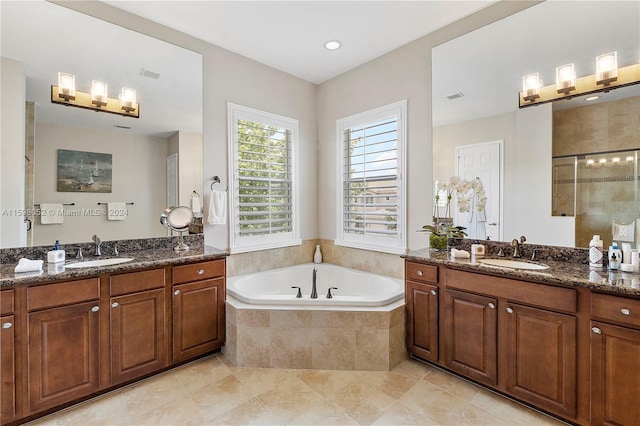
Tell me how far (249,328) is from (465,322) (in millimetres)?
1659

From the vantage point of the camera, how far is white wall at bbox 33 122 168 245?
227 cm

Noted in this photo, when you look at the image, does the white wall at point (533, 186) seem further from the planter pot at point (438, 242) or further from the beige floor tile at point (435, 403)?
the beige floor tile at point (435, 403)

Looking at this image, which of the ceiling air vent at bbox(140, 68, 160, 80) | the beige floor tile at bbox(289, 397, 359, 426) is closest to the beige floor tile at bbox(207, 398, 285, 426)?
the beige floor tile at bbox(289, 397, 359, 426)

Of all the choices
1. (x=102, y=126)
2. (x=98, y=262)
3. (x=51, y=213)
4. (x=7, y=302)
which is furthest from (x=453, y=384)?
(x=102, y=126)

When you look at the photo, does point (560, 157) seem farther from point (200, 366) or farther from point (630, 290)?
point (200, 366)

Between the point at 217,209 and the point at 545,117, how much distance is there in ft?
9.41

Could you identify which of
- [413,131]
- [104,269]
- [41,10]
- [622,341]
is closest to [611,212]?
[622,341]

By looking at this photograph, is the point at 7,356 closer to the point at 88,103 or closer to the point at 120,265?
the point at 120,265

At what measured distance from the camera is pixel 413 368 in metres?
2.48

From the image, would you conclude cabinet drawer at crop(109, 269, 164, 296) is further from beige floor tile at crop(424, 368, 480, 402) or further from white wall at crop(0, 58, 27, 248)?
beige floor tile at crop(424, 368, 480, 402)

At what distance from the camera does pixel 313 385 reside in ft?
7.38

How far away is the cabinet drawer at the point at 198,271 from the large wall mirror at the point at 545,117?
2.17 m

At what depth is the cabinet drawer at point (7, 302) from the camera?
5.66 ft

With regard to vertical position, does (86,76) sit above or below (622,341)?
above
